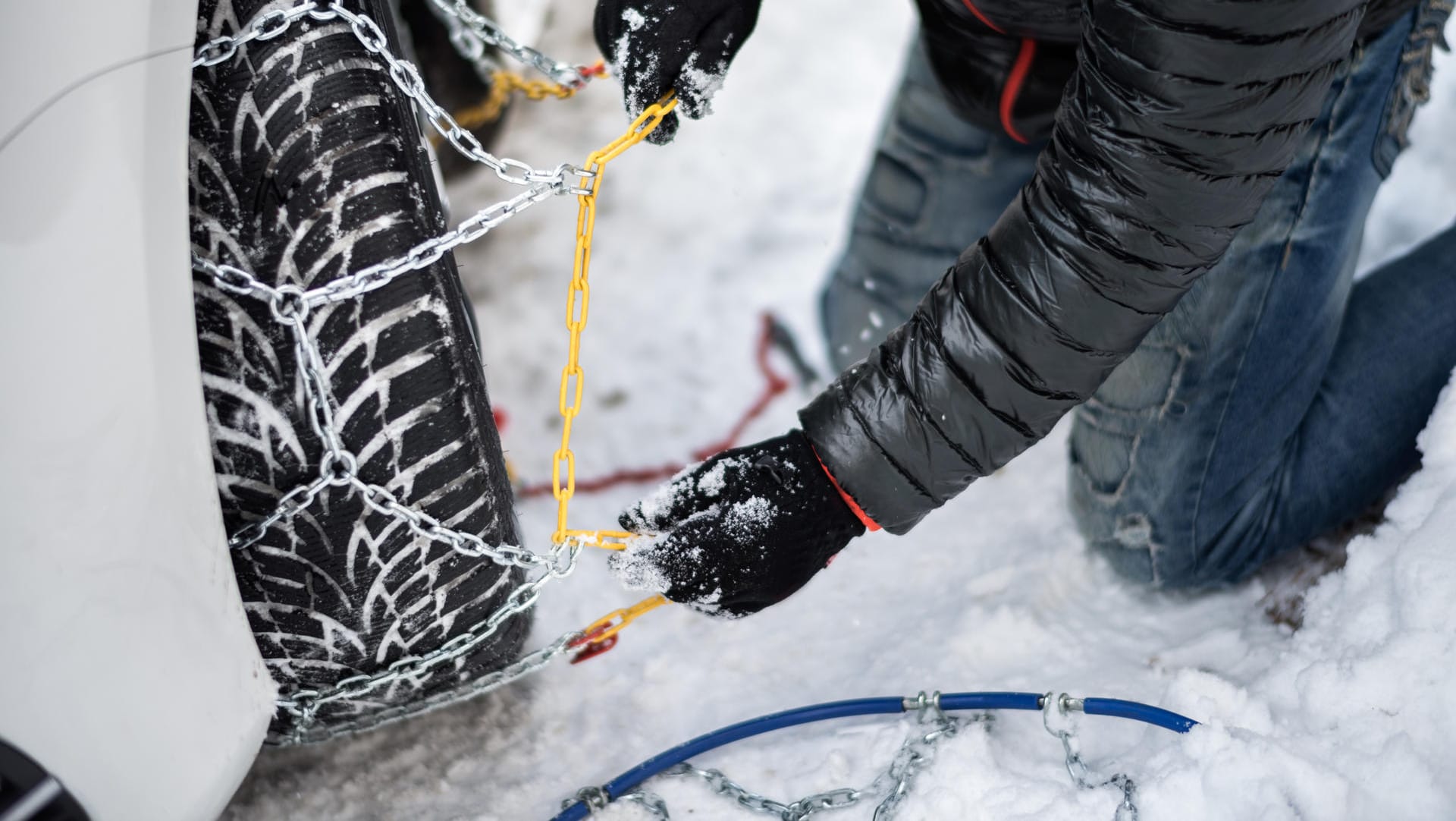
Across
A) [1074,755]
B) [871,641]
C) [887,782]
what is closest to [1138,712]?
[1074,755]

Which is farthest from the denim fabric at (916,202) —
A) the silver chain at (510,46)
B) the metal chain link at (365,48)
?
the metal chain link at (365,48)

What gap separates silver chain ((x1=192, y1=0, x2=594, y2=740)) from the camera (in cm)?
106

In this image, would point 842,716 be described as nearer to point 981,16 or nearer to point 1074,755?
point 1074,755

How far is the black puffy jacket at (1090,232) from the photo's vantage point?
98 cm

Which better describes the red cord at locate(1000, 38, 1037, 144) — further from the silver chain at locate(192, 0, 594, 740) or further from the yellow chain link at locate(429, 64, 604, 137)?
the yellow chain link at locate(429, 64, 604, 137)

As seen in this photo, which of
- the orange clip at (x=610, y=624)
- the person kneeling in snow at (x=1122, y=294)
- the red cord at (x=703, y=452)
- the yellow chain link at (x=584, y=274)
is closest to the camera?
the person kneeling in snow at (x=1122, y=294)

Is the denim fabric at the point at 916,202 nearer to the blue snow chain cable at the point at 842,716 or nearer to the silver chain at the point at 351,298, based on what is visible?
the blue snow chain cable at the point at 842,716

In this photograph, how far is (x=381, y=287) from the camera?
1105 millimetres

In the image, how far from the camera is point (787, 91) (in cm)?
297

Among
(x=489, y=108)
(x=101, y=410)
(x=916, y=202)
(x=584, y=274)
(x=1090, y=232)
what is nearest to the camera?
(x=101, y=410)

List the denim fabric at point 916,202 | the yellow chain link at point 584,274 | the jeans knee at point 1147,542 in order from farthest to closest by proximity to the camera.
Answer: the denim fabric at point 916,202
the jeans knee at point 1147,542
the yellow chain link at point 584,274

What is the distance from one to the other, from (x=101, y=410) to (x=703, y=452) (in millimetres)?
1356

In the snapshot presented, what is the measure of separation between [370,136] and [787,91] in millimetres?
2032

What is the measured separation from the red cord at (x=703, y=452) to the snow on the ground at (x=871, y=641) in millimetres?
26
